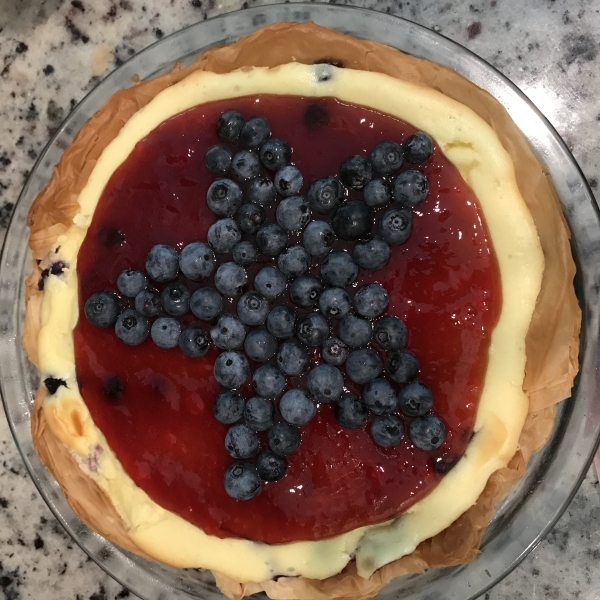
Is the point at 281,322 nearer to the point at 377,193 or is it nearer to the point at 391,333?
the point at 391,333

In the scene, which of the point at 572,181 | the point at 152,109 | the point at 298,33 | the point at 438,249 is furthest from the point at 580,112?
the point at 152,109

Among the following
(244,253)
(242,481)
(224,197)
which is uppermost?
(224,197)

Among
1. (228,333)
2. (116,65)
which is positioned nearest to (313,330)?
(228,333)

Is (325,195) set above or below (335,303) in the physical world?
above

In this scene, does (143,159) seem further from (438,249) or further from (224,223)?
(438,249)

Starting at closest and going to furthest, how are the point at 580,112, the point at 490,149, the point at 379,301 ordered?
1. the point at 379,301
2. the point at 490,149
3. the point at 580,112

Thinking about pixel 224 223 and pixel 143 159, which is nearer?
pixel 224 223
